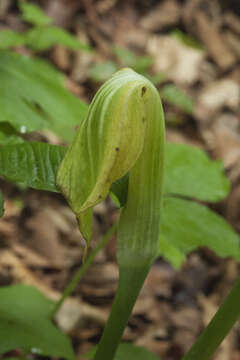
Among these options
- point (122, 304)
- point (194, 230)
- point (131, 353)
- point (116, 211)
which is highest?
point (122, 304)

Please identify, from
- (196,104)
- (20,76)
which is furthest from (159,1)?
(20,76)

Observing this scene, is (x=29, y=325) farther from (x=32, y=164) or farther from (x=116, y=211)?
(x=116, y=211)

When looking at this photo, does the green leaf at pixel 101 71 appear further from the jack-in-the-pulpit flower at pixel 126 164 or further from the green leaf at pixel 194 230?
the jack-in-the-pulpit flower at pixel 126 164

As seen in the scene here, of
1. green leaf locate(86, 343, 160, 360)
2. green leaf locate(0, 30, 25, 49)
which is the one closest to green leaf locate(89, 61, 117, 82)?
green leaf locate(0, 30, 25, 49)

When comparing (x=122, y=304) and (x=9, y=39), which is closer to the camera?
(x=122, y=304)

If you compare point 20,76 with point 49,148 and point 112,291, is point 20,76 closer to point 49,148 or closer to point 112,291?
point 49,148

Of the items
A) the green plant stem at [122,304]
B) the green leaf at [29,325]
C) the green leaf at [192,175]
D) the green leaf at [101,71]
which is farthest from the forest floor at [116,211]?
the green plant stem at [122,304]

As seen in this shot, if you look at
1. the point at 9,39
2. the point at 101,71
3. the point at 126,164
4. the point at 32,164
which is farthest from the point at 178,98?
the point at 126,164
